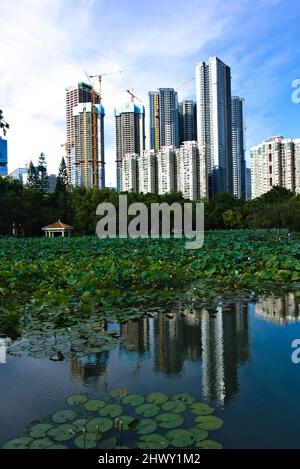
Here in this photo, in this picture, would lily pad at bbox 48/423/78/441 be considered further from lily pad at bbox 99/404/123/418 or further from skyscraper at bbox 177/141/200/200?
skyscraper at bbox 177/141/200/200

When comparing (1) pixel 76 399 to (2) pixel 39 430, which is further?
(1) pixel 76 399

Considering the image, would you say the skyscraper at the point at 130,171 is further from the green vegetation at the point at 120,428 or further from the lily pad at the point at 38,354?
the green vegetation at the point at 120,428

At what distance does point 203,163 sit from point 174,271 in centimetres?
4209

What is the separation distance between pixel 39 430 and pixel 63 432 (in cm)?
13

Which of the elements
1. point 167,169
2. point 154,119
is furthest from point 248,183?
point 154,119

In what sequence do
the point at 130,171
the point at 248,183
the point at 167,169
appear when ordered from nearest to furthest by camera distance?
1. the point at 167,169
2. the point at 130,171
3. the point at 248,183

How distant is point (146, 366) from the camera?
9.92 ft

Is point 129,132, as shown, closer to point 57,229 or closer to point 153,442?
point 57,229

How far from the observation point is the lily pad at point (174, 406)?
2.17m

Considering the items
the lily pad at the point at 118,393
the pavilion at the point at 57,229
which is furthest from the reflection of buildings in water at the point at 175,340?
the pavilion at the point at 57,229

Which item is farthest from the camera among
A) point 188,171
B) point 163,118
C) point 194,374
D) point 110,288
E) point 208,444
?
point 163,118

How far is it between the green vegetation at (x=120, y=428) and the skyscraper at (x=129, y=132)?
52.9 meters

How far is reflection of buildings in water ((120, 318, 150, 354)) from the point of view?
3498mm

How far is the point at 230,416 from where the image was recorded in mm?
2158
